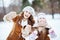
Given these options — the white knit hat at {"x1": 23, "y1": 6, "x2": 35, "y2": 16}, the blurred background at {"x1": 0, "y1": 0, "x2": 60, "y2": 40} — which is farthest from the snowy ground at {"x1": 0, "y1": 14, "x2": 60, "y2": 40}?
the white knit hat at {"x1": 23, "y1": 6, "x2": 35, "y2": 16}

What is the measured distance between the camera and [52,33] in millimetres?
1227

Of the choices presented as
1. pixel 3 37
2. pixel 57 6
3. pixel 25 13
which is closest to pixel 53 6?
pixel 57 6

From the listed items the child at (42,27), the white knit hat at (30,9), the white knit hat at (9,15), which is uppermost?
the white knit hat at (30,9)

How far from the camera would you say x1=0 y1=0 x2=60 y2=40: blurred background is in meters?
1.22

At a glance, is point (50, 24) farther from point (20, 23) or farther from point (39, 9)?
point (20, 23)

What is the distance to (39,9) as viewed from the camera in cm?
122

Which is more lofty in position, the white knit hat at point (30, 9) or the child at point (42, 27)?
the white knit hat at point (30, 9)

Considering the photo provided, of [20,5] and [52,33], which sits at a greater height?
[20,5]

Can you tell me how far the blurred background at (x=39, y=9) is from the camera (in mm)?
1219

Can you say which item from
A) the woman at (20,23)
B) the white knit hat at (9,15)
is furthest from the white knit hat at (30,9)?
the white knit hat at (9,15)

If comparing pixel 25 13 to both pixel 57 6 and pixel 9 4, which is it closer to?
pixel 9 4

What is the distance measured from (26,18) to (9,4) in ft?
0.64

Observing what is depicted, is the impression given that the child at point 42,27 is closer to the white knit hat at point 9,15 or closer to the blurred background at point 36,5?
the blurred background at point 36,5

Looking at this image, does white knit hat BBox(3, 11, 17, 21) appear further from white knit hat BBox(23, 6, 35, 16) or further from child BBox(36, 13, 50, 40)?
child BBox(36, 13, 50, 40)
